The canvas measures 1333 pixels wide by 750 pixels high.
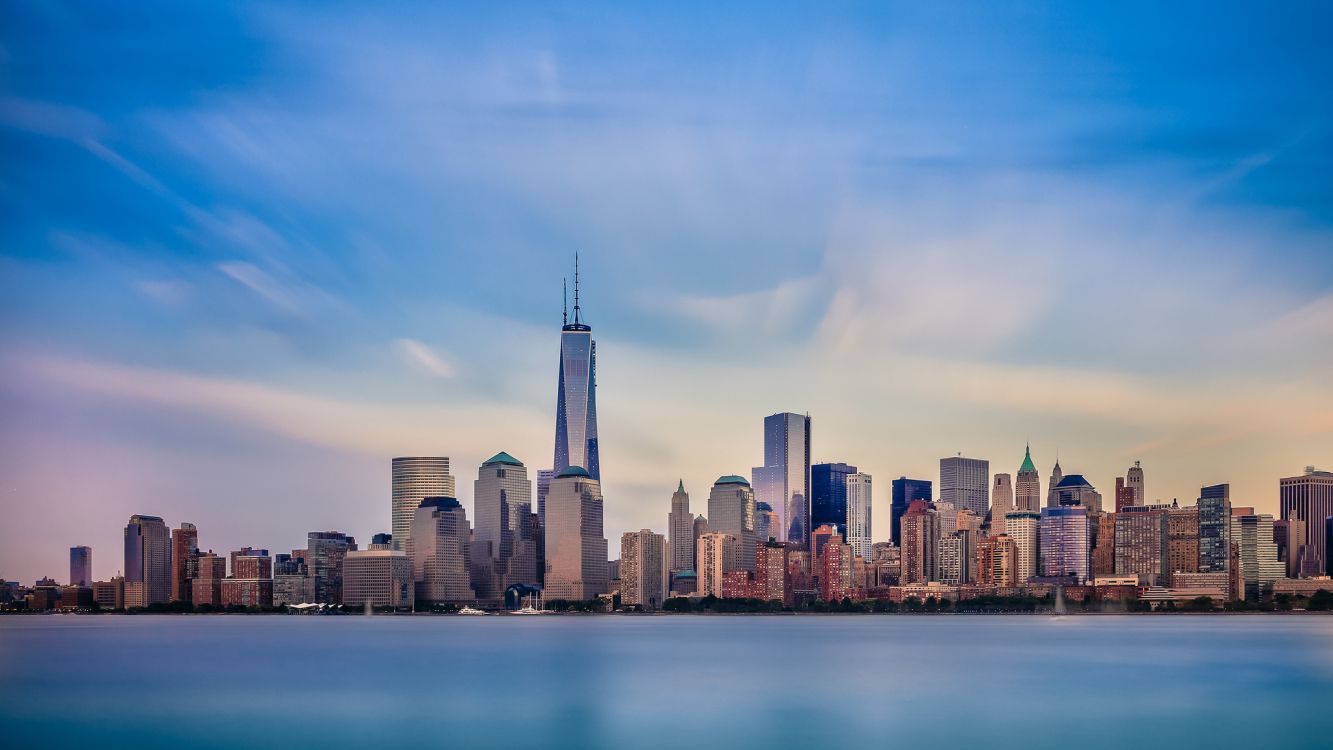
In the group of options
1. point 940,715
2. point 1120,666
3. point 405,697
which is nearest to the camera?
point 940,715

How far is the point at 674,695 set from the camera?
53219 millimetres

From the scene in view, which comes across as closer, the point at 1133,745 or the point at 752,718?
the point at 1133,745

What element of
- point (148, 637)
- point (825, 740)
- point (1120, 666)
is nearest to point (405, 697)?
point (825, 740)

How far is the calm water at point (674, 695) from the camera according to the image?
41.0 m

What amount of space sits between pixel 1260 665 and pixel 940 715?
32.5 m

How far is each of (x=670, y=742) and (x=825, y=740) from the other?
442 centimetres

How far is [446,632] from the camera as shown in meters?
124

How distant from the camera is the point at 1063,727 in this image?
42.8m

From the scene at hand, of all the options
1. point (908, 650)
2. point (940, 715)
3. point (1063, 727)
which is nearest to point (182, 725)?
point (940, 715)

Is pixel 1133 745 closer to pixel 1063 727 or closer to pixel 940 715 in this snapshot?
pixel 1063 727

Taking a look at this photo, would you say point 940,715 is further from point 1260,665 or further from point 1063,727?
point 1260,665

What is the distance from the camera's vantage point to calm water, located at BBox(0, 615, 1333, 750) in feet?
135

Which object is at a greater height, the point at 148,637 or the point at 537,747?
the point at 537,747

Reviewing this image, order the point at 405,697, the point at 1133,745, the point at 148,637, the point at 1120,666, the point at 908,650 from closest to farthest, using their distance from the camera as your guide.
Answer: the point at 1133,745, the point at 405,697, the point at 1120,666, the point at 908,650, the point at 148,637
